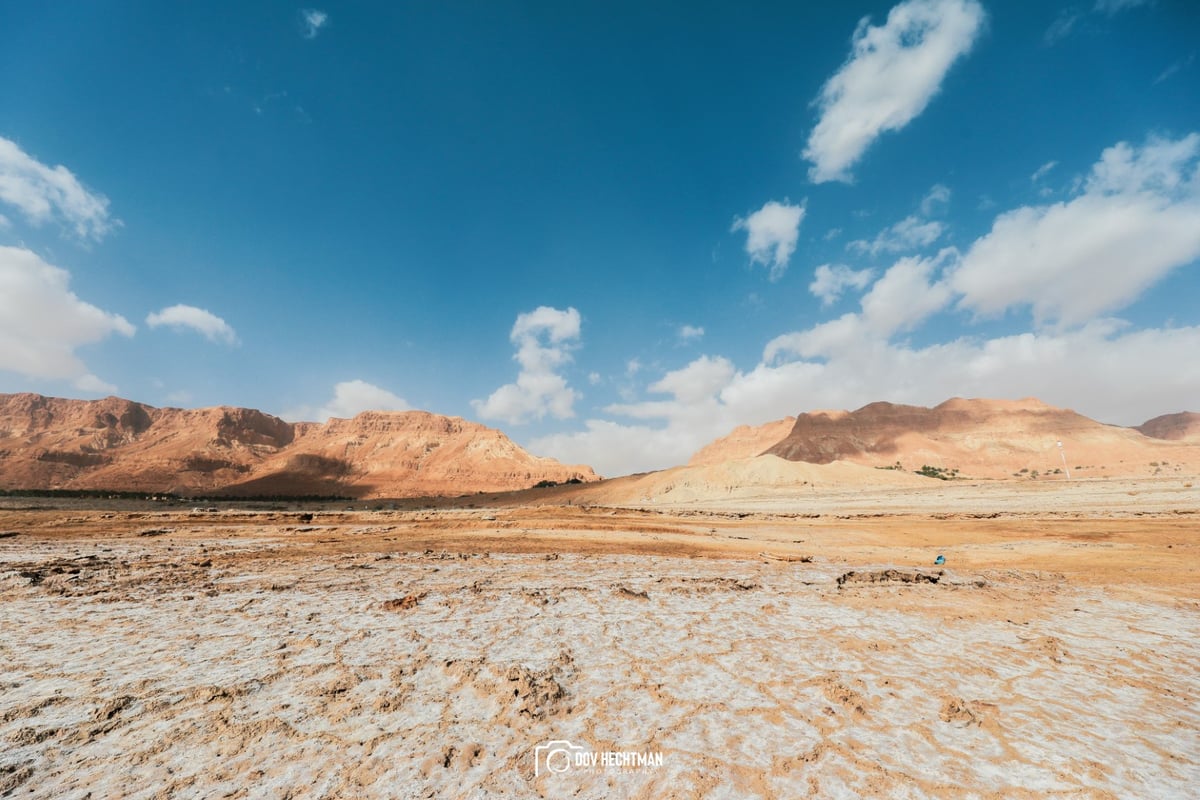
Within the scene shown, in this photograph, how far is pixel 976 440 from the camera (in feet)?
334

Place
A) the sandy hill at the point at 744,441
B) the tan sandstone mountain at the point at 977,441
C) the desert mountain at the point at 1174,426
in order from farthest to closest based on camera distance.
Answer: the sandy hill at the point at 744,441 → the desert mountain at the point at 1174,426 → the tan sandstone mountain at the point at 977,441

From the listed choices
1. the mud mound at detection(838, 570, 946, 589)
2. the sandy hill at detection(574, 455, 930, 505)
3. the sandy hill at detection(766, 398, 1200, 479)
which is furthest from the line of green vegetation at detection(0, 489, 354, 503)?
the sandy hill at detection(766, 398, 1200, 479)

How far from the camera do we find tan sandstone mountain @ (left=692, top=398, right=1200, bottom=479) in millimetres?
84438

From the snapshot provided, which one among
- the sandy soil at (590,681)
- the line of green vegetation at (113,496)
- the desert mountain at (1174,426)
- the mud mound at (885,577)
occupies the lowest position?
the mud mound at (885,577)

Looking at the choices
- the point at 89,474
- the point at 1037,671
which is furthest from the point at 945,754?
the point at 89,474

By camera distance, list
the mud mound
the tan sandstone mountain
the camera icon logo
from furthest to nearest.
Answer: the tan sandstone mountain
the mud mound
the camera icon logo

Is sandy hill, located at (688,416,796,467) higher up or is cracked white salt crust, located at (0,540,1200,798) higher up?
sandy hill, located at (688,416,796,467)

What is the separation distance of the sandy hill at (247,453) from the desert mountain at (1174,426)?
176805mm

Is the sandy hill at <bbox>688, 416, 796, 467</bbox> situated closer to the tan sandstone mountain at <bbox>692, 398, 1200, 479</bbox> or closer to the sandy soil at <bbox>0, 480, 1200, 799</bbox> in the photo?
the tan sandstone mountain at <bbox>692, 398, 1200, 479</bbox>

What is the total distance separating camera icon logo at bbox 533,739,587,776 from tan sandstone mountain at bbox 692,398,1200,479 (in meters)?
94.5

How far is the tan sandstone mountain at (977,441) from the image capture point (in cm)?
8444

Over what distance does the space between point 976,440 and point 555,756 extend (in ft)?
421

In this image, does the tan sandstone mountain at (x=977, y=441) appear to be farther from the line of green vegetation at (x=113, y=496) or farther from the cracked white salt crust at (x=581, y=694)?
the line of green vegetation at (x=113, y=496)

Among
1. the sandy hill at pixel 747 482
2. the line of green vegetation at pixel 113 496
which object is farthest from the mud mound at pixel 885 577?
the line of green vegetation at pixel 113 496
